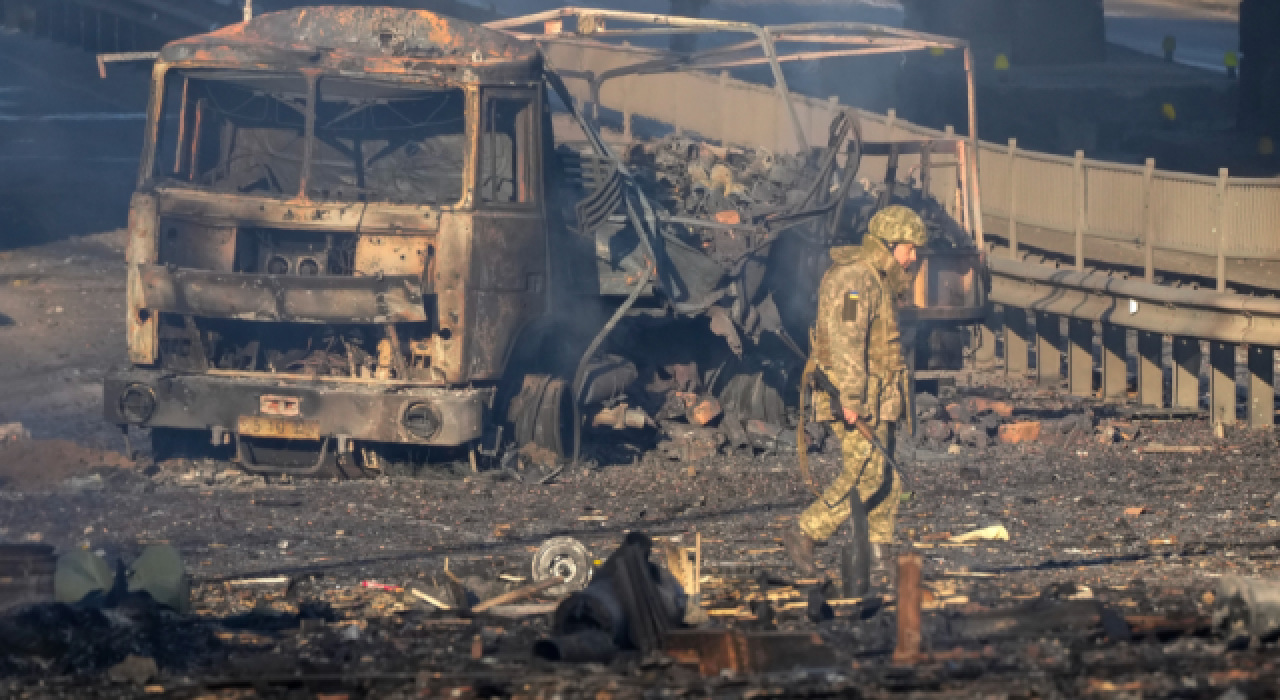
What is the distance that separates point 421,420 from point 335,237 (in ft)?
4.24

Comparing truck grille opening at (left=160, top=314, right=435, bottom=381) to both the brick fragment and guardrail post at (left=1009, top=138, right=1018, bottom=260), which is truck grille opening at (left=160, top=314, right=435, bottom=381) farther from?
guardrail post at (left=1009, top=138, right=1018, bottom=260)

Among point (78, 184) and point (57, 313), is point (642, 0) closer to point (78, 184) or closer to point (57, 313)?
point (78, 184)

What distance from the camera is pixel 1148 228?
13.1 metres

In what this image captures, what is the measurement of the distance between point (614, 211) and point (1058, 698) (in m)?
6.09

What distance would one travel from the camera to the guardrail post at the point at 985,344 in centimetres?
1511

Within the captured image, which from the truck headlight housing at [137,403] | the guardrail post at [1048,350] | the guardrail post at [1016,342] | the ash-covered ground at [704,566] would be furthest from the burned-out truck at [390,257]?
the guardrail post at [1016,342]

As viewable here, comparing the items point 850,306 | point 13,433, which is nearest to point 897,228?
point 850,306

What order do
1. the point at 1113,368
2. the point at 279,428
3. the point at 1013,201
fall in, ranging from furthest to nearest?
1. the point at 1013,201
2. the point at 1113,368
3. the point at 279,428

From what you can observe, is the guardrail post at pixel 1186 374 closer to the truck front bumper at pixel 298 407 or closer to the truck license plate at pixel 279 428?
the truck front bumper at pixel 298 407

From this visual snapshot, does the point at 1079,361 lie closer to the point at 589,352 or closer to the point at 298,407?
the point at 589,352

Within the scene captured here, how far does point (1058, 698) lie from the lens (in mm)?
5387

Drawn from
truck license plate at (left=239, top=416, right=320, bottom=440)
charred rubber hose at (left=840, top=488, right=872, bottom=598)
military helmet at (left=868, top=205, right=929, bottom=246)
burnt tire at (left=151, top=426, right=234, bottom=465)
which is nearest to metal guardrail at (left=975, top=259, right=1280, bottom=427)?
military helmet at (left=868, top=205, right=929, bottom=246)

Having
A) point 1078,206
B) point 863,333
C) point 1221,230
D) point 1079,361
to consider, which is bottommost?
point 1079,361

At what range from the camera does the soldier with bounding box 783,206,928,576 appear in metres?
7.47
